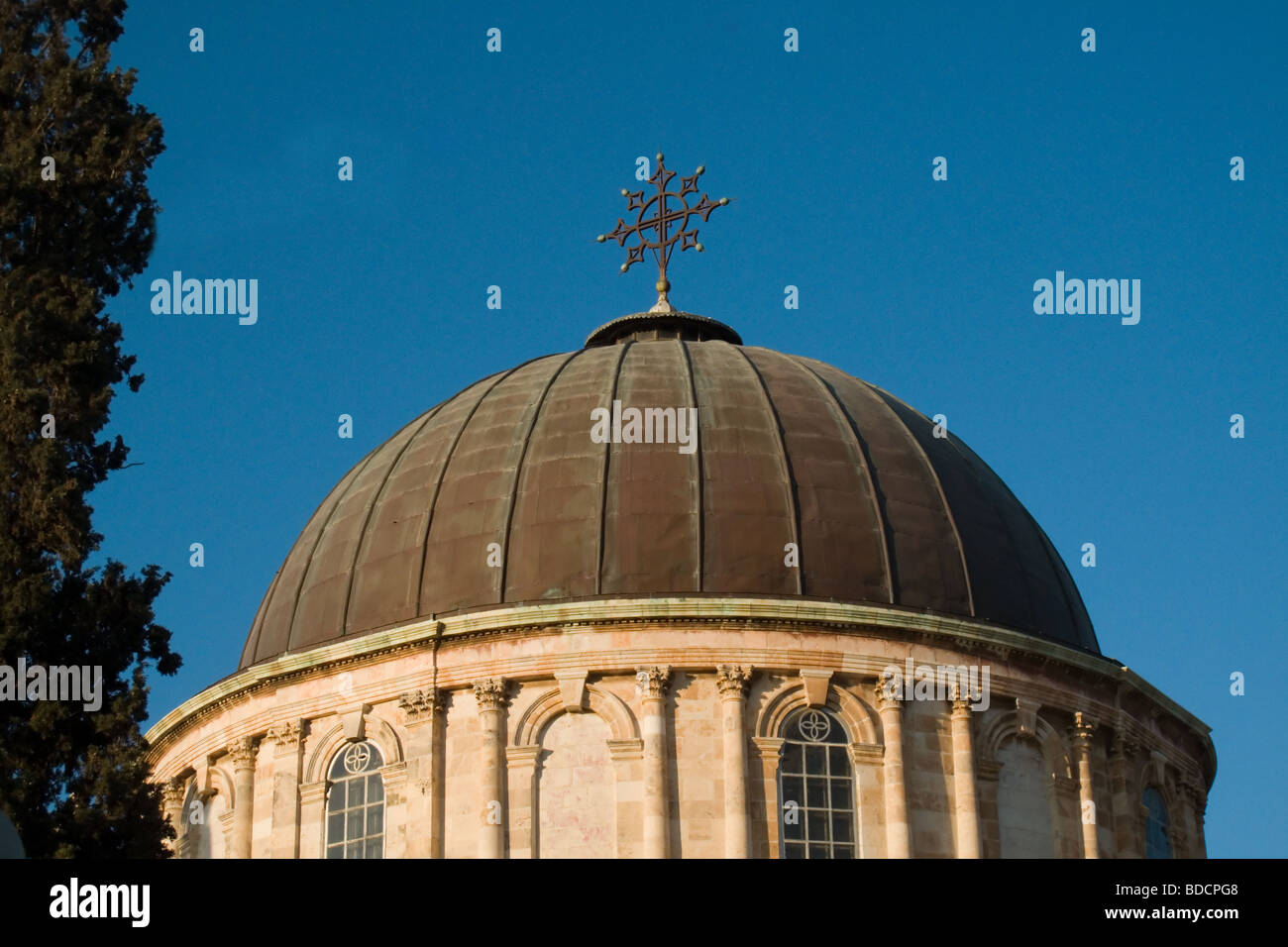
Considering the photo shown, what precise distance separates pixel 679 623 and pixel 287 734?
23.6 ft

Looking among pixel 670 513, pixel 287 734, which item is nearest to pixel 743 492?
pixel 670 513

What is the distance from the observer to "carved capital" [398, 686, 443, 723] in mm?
38844

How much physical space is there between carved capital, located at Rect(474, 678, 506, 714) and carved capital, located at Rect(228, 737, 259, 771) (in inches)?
189

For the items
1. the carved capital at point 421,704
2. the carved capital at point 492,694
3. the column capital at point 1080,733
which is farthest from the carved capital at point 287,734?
the column capital at point 1080,733

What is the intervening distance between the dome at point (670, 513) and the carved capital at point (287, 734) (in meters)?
1.42

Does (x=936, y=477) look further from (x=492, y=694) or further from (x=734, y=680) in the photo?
(x=492, y=694)

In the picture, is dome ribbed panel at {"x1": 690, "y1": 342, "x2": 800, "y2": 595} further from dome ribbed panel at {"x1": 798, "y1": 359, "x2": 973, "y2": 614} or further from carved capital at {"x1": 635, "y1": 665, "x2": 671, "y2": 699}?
dome ribbed panel at {"x1": 798, "y1": 359, "x2": 973, "y2": 614}

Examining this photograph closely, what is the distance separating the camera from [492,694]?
38500 millimetres

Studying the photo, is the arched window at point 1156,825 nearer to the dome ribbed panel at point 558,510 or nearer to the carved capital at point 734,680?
the carved capital at point 734,680

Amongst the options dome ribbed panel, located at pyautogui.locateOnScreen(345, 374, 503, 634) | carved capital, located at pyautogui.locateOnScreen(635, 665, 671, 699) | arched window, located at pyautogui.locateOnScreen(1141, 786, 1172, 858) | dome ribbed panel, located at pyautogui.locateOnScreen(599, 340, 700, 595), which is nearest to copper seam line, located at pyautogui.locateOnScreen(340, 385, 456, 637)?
dome ribbed panel, located at pyautogui.locateOnScreen(345, 374, 503, 634)
